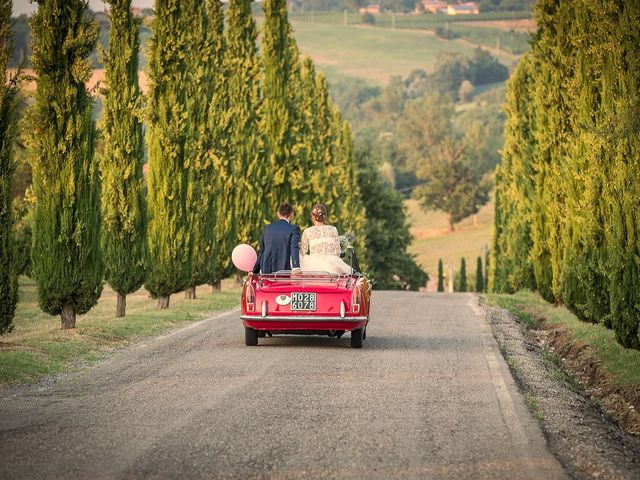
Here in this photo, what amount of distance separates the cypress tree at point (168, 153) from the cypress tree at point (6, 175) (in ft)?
32.8

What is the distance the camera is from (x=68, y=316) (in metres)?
20.7

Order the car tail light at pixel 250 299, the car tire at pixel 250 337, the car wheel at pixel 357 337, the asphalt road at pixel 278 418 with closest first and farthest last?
the asphalt road at pixel 278 418
the car tail light at pixel 250 299
the car wheel at pixel 357 337
the car tire at pixel 250 337

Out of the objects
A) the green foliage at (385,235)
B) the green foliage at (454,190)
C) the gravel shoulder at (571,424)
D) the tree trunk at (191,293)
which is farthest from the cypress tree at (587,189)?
the green foliage at (454,190)

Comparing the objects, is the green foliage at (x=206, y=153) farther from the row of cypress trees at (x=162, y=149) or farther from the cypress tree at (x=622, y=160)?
the cypress tree at (x=622, y=160)

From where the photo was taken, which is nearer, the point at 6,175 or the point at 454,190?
the point at 6,175

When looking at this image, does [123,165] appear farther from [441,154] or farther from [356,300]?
[441,154]

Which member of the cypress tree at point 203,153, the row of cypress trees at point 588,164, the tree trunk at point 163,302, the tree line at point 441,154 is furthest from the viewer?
the tree line at point 441,154

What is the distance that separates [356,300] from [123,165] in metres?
10.2

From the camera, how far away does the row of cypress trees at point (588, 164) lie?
1820 centimetres

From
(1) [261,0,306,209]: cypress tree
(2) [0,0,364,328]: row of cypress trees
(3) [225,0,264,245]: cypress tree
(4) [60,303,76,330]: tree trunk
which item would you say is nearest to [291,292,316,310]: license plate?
(2) [0,0,364,328]: row of cypress trees

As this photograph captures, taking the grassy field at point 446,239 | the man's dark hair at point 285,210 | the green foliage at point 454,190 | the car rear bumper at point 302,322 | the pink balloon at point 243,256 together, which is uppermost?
the green foliage at point 454,190

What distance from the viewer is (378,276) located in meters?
75.9

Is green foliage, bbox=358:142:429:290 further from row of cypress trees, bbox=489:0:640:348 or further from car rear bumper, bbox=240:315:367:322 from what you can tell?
car rear bumper, bbox=240:315:367:322

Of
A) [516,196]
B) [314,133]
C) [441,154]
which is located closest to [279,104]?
[516,196]
